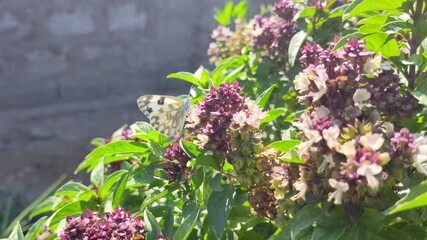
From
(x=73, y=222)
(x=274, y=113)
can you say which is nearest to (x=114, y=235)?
(x=73, y=222)

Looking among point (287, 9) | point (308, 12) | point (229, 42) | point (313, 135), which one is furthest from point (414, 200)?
point (229, 42)

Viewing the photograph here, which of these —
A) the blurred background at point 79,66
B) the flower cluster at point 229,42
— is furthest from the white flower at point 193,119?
the blurred background at point 79,66

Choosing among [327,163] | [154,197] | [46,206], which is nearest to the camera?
[327,163]

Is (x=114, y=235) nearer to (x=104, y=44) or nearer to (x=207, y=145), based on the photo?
(x=207, y=145)

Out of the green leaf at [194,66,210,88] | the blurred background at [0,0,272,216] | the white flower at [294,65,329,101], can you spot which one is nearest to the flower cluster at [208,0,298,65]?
the green leaf at [194,66,210,88]

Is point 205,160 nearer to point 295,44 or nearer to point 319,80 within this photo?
point 319,80

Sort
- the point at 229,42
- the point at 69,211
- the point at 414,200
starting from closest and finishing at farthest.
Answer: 1. the point at 414,200
2. the point at 69,211
3. the point at 229,42
